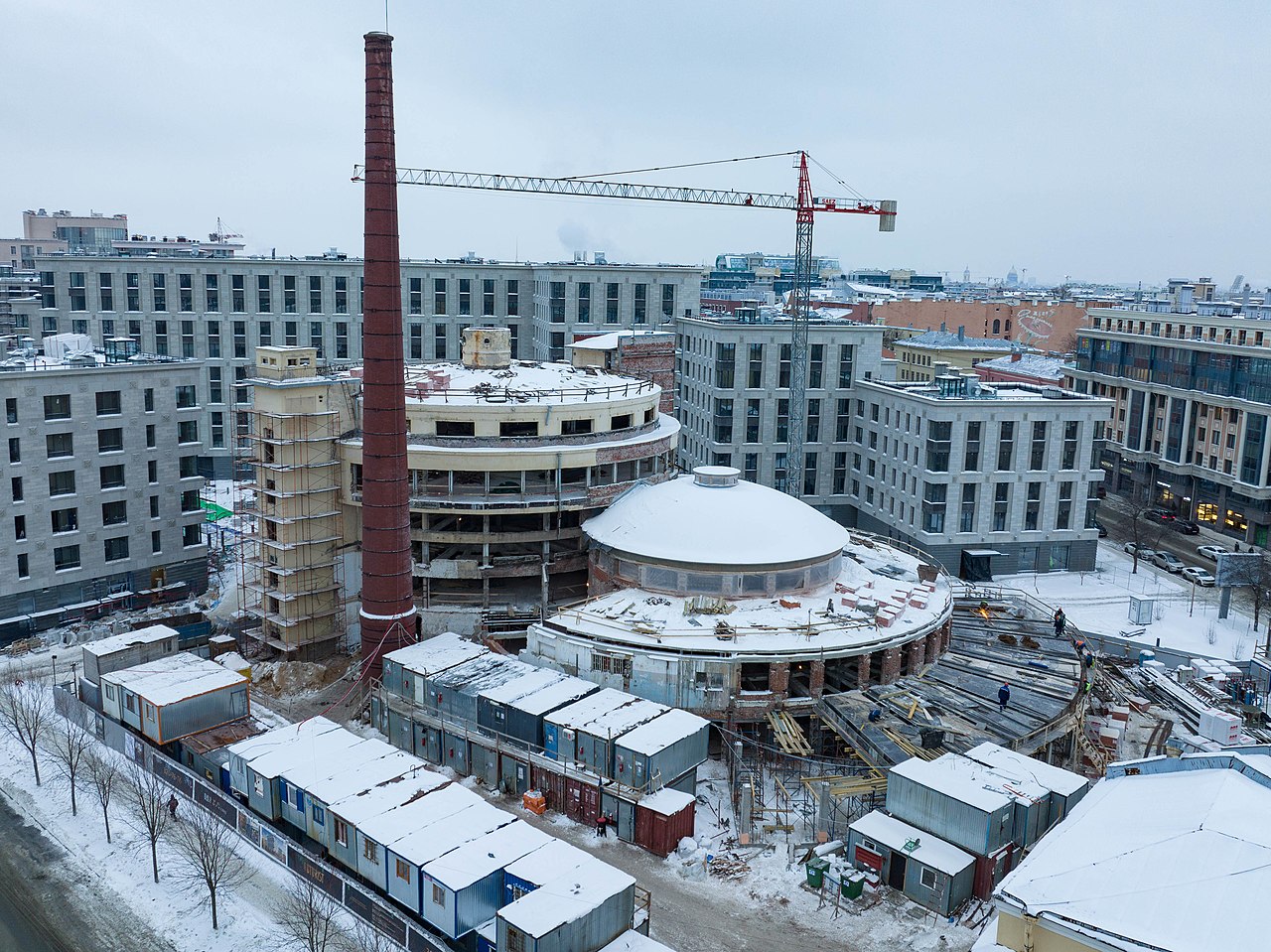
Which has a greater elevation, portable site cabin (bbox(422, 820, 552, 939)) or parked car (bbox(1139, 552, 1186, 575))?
portable site cabin (bbox(422, 820, 552, 939))

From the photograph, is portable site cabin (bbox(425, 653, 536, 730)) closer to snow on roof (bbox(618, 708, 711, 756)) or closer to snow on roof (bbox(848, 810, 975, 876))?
snow on roof (bbox(618, 708, 711, 756))

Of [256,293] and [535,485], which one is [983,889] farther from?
[256,293]

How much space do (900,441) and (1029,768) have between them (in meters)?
48.4

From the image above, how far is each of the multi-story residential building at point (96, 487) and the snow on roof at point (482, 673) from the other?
29791 millimetres

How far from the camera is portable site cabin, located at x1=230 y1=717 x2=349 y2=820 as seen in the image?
43062 millimetres

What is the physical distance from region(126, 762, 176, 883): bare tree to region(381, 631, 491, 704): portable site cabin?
11.7 metres

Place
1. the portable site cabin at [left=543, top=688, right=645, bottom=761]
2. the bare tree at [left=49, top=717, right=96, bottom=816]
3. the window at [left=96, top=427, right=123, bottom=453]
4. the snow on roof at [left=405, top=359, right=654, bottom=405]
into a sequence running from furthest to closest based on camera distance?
the window at [left=96, top=427, right=123, bottom=453]
the snow on roof at [left=405, top=359, right=654, bottom=405]
the portable site cabin at [left=543, top=688, right=645, bottom=761]
the bare tree at [left=49, top=717, right=96, bottom=816]

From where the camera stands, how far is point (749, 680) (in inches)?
2146

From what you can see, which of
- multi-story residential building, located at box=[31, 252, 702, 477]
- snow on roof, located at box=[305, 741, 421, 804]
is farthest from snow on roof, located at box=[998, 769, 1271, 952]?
multi-story residential building, located at box=[31, 252, 702, 477]

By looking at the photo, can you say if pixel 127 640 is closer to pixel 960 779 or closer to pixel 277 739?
pixel 277 739

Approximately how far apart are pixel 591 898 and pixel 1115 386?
103748 mm

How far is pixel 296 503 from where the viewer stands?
62.7 m

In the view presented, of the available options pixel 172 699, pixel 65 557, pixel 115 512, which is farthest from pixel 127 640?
pixel 115 512

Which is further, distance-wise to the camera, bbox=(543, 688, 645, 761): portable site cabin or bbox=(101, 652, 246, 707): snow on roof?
bbox=(101, 652, 246, 707): snow on roof
